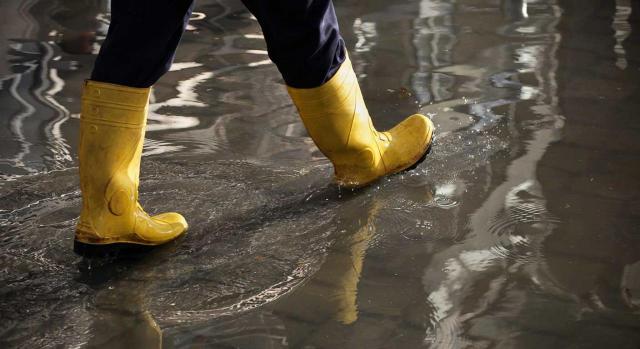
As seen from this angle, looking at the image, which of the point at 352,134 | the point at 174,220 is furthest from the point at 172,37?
the point at 352,134

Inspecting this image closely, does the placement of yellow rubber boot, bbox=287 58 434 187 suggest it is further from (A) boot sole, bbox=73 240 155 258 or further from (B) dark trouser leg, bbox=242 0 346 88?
(A) boot sole, bbox=73 240 155 258

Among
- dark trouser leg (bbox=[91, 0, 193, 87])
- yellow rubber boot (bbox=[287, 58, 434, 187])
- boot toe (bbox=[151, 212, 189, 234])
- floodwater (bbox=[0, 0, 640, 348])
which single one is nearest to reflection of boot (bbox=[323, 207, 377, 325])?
floodwater (bbox=[0, 0, 640, 348])

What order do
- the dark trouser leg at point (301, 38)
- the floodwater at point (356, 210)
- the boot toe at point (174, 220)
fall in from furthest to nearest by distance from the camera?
the boot toe at point (174, 220) → the dark trouser leg at point (301, 38) → the floodwater at point (356, 210)

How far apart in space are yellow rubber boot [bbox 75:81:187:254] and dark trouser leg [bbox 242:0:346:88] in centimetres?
32

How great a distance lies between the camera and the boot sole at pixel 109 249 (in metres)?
2.19

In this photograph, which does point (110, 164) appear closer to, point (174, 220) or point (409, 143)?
point (174, 220)

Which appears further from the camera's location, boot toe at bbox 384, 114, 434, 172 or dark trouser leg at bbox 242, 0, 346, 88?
boot toe at bbox 384, 114, 434, 172

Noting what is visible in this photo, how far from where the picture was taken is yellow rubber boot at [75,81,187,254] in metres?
2.16

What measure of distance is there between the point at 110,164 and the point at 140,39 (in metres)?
0.29

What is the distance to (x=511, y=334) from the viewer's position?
6.06ft

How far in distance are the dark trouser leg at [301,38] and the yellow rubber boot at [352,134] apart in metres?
0.05

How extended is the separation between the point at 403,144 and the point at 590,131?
0.68 meters

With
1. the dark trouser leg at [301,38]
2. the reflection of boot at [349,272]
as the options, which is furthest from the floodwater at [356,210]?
the dark trouser leg at [301,38]

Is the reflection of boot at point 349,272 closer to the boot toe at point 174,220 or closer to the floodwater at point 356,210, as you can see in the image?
the floodwater at point 356,210
